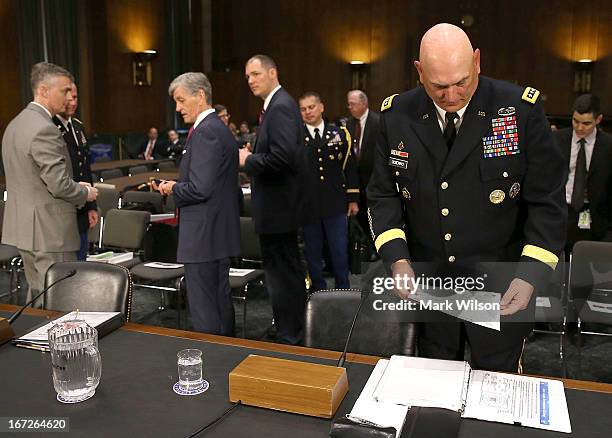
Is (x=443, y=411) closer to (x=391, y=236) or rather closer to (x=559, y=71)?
(x=391, y=236)

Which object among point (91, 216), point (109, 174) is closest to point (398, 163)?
point (91, 216)

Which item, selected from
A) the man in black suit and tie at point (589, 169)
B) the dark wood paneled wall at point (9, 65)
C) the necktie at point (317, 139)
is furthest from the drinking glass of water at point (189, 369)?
the dark wood paneled wall at point (9, 65)

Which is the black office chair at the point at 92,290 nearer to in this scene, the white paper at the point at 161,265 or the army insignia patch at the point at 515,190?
the army insignia patch at the point at 515,190

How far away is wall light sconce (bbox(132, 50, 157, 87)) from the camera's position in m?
12.3

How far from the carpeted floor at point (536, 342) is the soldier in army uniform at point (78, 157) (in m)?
0.89

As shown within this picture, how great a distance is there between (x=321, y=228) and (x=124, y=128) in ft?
27.0

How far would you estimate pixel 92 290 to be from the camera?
8.52 feet

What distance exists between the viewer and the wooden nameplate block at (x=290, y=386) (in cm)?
153

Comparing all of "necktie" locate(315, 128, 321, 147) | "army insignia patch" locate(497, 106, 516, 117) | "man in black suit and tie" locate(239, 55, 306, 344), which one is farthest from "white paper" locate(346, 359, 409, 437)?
"necktie" locate(315, 128, 321, 147)

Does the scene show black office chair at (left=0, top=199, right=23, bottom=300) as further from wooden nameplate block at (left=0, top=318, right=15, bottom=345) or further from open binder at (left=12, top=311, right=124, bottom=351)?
wooden nameplate block at (left=0, top=318, right=15, bottom=345)

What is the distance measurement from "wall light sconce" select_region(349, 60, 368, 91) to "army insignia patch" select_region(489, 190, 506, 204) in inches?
478

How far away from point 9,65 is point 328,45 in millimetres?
6768

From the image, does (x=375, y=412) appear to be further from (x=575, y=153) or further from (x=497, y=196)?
(x=575, y=153)

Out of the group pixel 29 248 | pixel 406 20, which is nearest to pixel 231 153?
pixel 29 248
